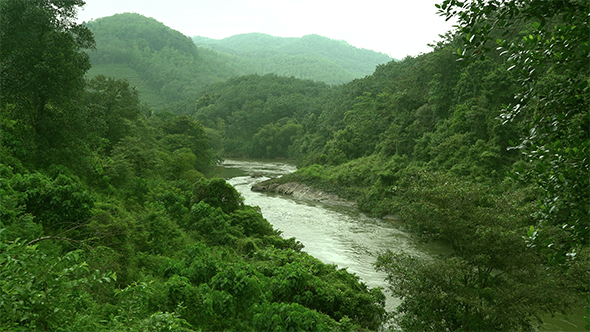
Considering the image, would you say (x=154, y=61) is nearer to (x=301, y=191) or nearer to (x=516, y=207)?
(x=301, y=191)

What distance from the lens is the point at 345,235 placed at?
2355cm

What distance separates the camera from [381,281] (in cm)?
1570

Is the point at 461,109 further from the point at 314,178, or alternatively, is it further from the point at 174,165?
the point at 174,165

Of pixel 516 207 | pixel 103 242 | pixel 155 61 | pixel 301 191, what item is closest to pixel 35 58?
pixel 103 242

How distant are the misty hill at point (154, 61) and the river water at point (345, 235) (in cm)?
8463

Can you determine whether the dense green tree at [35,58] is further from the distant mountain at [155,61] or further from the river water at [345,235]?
the distant mountain at [155,61]

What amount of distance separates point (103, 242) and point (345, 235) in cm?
1672

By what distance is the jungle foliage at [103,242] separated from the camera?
4.30 meters

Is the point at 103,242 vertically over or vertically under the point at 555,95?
under

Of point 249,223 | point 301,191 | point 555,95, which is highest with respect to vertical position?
point 555,95

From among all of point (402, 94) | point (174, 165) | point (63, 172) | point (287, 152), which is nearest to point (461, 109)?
point (402, 94)

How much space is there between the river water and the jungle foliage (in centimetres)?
380

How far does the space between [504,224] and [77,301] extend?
28.9ft

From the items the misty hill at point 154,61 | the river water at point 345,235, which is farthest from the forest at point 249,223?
the misty hill at point 154,61
